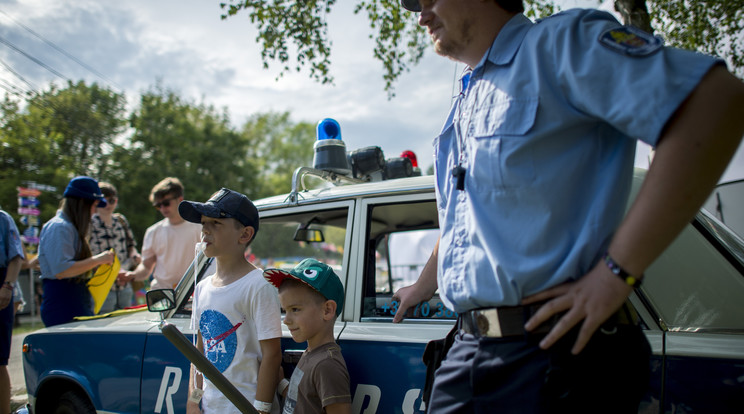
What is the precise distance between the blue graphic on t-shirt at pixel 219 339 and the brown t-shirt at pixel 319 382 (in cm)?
37

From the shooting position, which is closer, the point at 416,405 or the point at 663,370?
the point at 663,370

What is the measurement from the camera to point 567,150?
1087 millimetres

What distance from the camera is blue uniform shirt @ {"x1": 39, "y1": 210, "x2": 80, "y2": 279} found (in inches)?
155

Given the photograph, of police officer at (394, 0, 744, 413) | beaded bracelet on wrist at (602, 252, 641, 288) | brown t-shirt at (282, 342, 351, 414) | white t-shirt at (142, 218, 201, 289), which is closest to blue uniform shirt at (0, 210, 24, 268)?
white t-shirt at (142, 218, 201, 289)

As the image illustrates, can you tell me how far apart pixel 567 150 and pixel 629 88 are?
0.18m

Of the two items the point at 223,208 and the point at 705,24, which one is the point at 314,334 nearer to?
the point at 223,208

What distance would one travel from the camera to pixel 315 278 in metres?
2.09

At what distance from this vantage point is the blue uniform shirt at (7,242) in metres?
3.96

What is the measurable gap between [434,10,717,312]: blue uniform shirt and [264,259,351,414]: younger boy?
0.94 metres

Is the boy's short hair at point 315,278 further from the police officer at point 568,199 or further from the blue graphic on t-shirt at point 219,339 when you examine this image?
the police officer at point 568,199

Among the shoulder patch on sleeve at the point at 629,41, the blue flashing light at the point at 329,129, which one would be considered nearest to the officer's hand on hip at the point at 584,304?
the shoulder patch on sleeve at the point at 629,41

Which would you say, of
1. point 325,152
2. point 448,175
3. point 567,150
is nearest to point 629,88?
point 567,150

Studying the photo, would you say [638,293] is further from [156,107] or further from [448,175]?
[156,107]

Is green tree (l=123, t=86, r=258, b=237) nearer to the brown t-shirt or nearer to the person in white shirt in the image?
the person in white shirt
